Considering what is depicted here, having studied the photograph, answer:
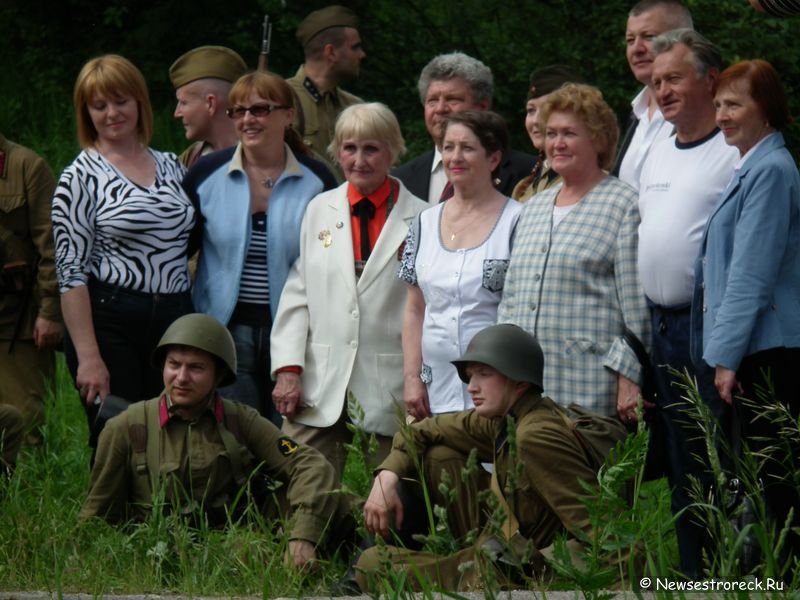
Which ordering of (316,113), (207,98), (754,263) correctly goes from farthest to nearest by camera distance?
(316,113), (207,98), (754,263)

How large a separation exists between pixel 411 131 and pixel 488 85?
4.91 meters

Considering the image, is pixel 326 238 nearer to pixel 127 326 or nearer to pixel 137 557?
pixel 127 326

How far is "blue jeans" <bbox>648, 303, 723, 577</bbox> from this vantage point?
5.98 metres

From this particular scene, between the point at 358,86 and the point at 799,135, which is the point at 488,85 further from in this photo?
the point at 358,86

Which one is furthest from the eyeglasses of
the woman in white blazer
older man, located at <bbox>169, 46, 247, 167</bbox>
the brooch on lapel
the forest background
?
the forest background

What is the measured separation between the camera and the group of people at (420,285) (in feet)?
18.6

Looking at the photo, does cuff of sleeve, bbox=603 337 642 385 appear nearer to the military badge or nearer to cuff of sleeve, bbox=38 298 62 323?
the military badge

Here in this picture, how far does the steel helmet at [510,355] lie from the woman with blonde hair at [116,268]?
5.87 feet

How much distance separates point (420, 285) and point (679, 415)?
1.16 metres

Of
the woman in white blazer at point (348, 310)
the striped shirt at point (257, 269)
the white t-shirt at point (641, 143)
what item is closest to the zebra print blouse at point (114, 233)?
the striped shirt at point (257, 269)

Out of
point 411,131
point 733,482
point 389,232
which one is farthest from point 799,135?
point 733,482

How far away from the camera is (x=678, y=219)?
6004 millimetres

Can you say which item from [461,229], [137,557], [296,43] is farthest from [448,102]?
[296,43]

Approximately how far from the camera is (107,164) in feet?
23.1
